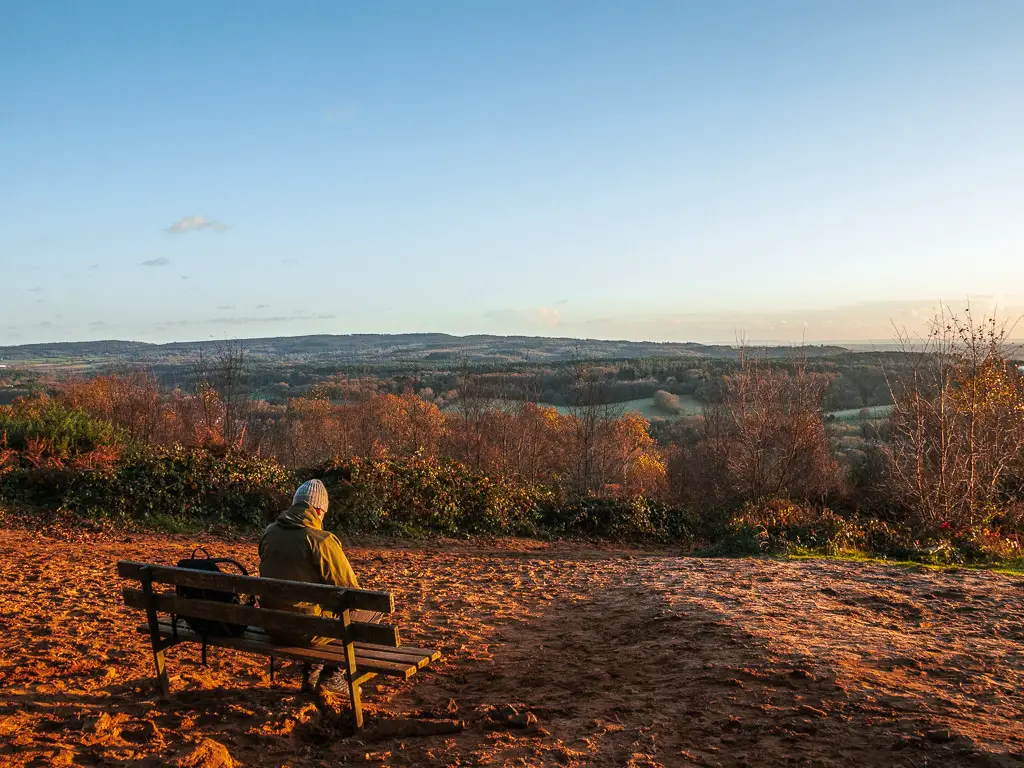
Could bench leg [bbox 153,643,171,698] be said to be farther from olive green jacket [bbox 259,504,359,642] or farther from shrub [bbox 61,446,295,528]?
shrub [bbox 61,446,295,528]

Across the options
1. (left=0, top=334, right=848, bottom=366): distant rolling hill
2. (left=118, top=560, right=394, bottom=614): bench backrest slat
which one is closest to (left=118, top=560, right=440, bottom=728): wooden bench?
(left=118, top=560, right=394, bottom=614): bench backrest slat

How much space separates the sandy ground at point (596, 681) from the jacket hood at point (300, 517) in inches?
49.0

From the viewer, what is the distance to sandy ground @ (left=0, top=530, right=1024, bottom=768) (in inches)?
178

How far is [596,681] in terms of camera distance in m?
5.98

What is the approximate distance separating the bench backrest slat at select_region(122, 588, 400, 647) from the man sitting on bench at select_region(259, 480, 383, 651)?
24 centimetres

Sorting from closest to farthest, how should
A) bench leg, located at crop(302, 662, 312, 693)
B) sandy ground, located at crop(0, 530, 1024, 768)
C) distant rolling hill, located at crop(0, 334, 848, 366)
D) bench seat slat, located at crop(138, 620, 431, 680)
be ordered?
sandy ground, located at crop(0, 530, 1024, 768) < bench seat slat, located at crop(138, 620, 431, 680) < bench leg, located at crop(302, 662, 312, 693) < distant rolling hill, located at crop(0, 334, 848, 366)

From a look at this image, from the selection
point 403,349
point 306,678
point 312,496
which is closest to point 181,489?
point 306,678

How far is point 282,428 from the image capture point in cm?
4269

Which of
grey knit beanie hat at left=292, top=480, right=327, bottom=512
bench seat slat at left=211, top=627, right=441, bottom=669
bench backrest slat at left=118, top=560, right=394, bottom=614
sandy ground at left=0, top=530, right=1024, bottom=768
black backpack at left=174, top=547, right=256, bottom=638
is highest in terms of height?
grey knit beanie hat at left=292, top=480, right=327, bottom=512

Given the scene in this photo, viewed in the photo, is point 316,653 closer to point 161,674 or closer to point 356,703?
point 356,703

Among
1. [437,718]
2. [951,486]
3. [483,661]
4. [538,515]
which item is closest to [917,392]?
[951,486]

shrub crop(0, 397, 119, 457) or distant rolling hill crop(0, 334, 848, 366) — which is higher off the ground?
distant rolling hill crop(0, 334, 848, 366)

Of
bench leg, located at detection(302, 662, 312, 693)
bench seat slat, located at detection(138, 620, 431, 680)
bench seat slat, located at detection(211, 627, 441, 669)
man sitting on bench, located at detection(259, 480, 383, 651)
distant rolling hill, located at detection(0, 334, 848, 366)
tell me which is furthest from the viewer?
distant rolling hill, located at detection(0, 334, 848, 366)

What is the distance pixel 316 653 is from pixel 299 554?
2.27 ft
